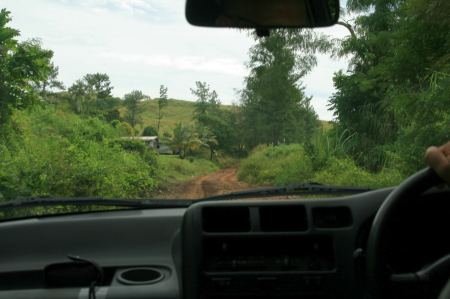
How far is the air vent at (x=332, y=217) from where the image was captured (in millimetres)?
2437

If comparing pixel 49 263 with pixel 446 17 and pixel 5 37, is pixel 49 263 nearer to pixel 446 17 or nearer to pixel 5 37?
pixel 446 17

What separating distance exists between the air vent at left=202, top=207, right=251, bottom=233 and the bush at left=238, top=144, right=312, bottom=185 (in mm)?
11274

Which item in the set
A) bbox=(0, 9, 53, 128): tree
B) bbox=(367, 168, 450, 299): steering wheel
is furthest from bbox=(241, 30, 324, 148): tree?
bbox=(367, 168, 450, 299): steering wheel

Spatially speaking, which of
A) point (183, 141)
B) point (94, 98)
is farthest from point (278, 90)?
point (94, 98)

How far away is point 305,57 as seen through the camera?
18656 millimetres

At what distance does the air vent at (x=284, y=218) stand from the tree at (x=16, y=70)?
12855 millimetres

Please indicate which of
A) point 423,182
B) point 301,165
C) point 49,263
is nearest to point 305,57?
point 301,165

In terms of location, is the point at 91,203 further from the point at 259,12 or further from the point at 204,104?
the point at 204,104

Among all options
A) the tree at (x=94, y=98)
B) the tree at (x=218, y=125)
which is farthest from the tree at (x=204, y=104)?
the tree at (x=94, y=98)

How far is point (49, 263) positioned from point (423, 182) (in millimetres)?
2031

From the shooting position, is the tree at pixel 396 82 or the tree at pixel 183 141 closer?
the tree at pixel 396 82

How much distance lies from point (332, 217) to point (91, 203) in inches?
51.1

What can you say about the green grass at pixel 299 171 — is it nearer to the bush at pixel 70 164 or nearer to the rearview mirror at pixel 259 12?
the bush at pixel 70 164

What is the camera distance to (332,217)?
2.46 metres
